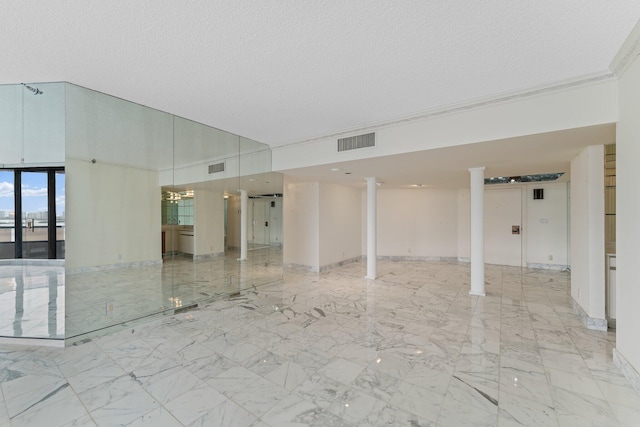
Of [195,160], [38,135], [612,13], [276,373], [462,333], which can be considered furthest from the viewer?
[195,160]

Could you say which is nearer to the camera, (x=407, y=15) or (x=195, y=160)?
(x=407, y=15)

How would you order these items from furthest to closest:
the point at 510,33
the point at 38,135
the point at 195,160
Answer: the point at 195,160
the point at 38,135
the point at 510,33

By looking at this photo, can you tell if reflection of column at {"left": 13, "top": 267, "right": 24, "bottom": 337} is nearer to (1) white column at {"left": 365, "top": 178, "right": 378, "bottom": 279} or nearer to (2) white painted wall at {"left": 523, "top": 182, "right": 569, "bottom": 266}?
(1) white column at {"left": 365, "top": 178, "right": 378, "bottom": 279}

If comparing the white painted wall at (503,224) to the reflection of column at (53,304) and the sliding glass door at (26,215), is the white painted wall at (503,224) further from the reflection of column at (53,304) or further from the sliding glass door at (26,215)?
the sliding glass door at (26,215)

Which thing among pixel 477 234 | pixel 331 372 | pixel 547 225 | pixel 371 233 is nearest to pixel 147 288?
pixel 331 372

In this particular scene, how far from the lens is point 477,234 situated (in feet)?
18.5

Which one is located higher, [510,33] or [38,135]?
[510,33]

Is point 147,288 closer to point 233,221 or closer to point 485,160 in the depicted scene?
point 233,221

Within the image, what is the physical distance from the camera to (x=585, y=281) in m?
3.99

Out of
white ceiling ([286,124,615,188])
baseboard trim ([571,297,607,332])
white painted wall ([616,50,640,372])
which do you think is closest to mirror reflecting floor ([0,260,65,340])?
white ceiling ([286,124,615,188])

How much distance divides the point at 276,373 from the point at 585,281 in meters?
4.55

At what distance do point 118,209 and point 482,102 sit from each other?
17.4ft

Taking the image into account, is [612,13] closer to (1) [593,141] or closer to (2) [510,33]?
(2) [510,33]

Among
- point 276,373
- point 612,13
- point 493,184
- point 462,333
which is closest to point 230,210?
point 276,373
